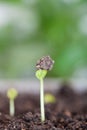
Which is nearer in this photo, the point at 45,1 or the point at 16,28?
the point at 45,1

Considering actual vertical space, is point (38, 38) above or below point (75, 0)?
below

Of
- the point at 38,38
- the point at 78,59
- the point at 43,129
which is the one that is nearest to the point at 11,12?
the point at 38,38

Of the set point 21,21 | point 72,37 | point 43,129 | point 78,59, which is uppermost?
point 21,21

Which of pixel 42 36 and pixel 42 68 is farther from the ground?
pixel 42 36

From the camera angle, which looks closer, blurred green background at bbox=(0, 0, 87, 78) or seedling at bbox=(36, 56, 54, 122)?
seedling at bbox=(36, 56, 54, 122)

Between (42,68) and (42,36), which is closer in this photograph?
(42,68)

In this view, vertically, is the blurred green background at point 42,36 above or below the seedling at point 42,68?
above

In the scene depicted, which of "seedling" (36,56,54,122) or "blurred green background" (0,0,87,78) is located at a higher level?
"blurred green background" (0,0,87,78)

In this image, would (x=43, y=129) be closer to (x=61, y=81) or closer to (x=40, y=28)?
(x=61, y=81)
